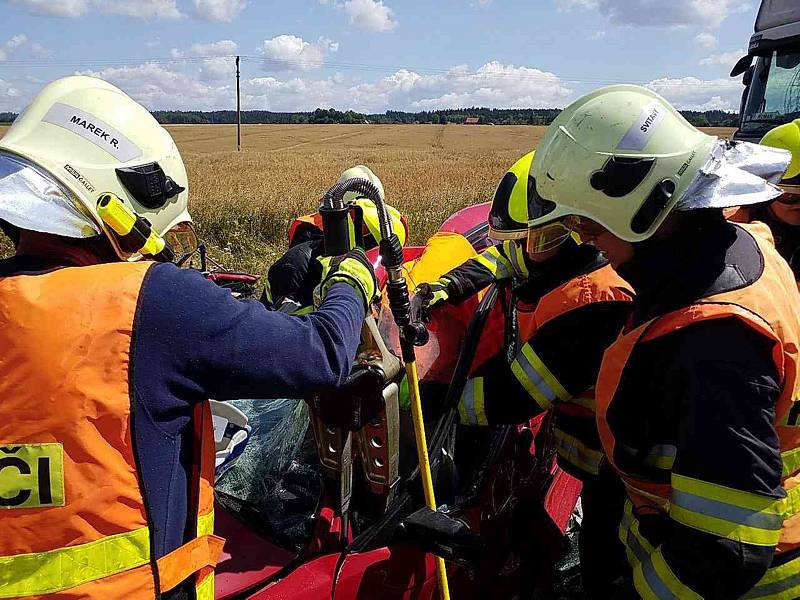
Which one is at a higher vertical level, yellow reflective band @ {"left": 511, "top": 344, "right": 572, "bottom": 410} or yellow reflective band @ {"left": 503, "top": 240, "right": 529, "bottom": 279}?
yellow reflective band @ {"left": 503, "top": 240, "right": 529, "bottom": 279}

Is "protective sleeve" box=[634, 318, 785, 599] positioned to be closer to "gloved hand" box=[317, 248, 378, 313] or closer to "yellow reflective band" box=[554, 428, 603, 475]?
"gloved hand" box=[317, 248, 378, 313]

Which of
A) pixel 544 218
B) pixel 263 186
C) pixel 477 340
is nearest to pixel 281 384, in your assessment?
pixel 544 218

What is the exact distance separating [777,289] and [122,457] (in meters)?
1.45

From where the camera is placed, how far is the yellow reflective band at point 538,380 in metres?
2.06

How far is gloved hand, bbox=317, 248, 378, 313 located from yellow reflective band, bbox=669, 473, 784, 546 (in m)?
0.90

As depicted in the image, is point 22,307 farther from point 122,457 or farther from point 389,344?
point 389,344

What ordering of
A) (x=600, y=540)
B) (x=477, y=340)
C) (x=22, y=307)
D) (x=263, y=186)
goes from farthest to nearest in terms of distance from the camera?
(x=263, y=186) → (x=600, y=540) → (x=477, y=340) → (x=22, y=307)

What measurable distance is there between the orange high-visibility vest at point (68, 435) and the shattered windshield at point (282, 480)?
2.56 feet

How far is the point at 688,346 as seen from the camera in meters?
1.36

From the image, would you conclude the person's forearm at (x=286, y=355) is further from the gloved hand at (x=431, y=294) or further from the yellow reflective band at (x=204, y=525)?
the gloved hand at (x=431, y=294)

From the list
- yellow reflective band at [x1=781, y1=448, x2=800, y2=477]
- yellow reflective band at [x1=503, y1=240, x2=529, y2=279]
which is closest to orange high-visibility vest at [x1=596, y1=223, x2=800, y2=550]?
yellow reflective band at [x1=781, y1=448, x2=800, y2=477]

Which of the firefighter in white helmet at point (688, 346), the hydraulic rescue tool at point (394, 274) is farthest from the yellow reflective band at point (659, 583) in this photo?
the hydraulic rescue tool at point (394, 274)

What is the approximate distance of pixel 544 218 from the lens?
183 cm

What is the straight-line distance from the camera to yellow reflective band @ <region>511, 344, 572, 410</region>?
206cm
